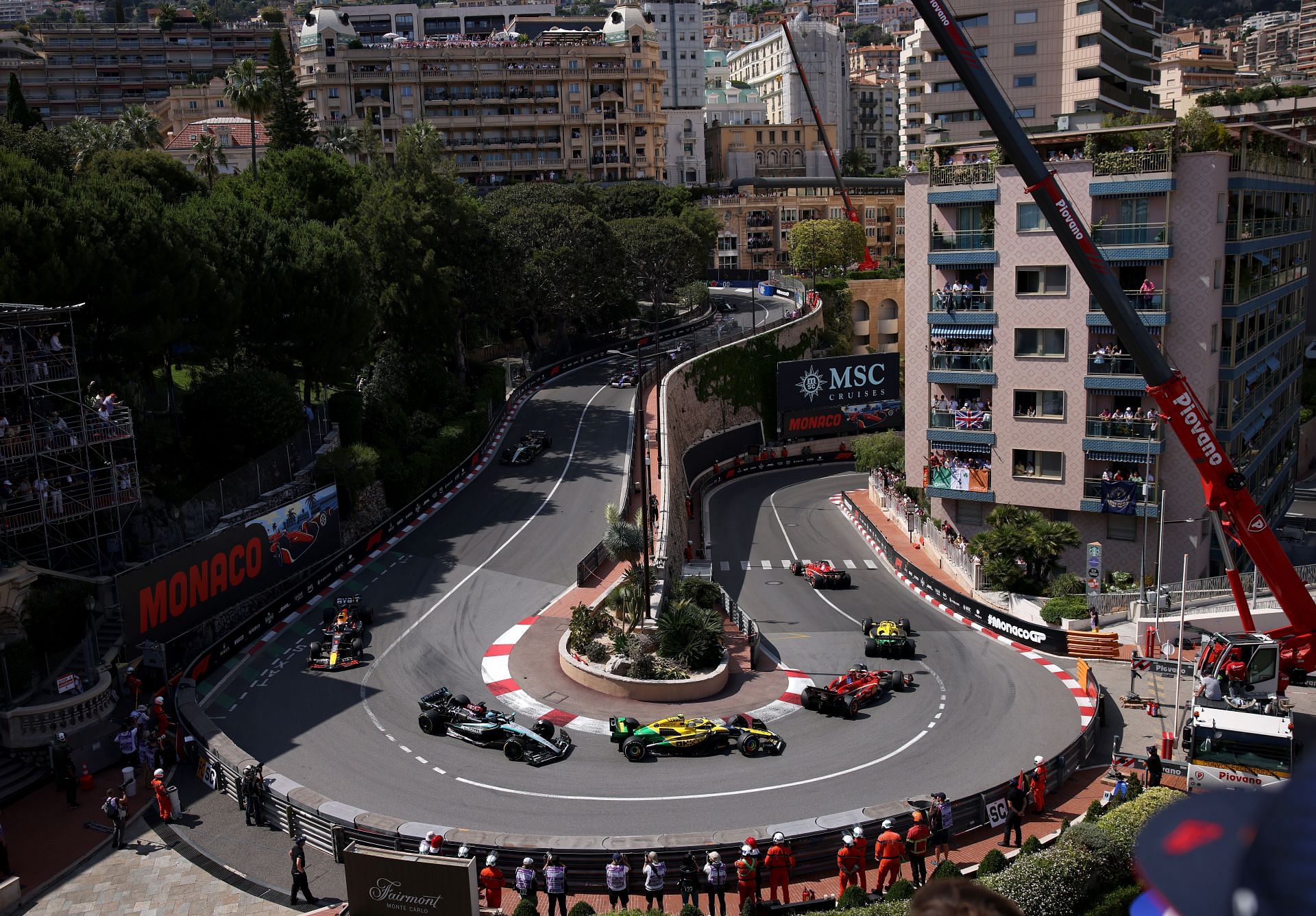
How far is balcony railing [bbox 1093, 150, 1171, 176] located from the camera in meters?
47.0

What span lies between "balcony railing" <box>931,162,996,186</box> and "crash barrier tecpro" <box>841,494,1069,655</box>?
1807 cm

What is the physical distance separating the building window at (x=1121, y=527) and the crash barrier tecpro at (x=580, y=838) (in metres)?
24.2

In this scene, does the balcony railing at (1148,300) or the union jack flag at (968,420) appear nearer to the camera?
the balcony railing at (1148,300)

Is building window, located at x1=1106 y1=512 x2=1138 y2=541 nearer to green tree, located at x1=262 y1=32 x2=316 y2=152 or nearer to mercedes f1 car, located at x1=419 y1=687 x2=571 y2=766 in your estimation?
mercedes f1 car, located at x1=419 y1=687 x2=571 y2=766

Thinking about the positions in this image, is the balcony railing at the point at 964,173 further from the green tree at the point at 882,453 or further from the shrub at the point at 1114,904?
the shrub at the point at 1114,904

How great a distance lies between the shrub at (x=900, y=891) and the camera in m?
22.2

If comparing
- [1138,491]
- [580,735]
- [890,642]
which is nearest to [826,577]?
[890,642]

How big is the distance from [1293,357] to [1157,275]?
71.0ft

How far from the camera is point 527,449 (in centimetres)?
6397

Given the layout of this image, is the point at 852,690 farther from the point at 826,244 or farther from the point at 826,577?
the point at 826,244

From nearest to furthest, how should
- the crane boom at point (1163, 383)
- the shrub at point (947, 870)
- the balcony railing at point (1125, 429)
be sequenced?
the shrub at point (947, 870) < the crane boom at point (1163, 383) < the balcony railing at point (1125, 429)

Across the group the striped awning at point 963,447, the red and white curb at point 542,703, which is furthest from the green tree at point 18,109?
the striped awning at point 963,447

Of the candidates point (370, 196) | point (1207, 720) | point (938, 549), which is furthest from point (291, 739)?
point (370, 196)

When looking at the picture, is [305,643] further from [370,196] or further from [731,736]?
[370,196]
